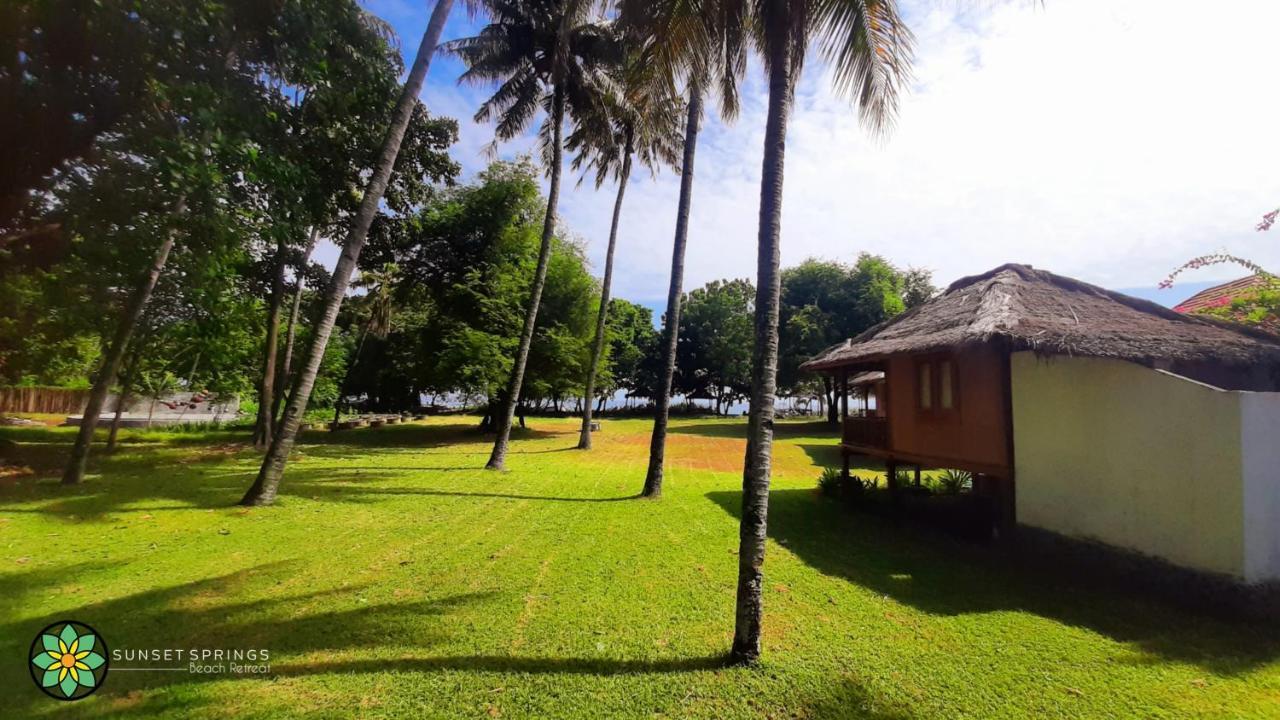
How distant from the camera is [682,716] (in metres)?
3.35

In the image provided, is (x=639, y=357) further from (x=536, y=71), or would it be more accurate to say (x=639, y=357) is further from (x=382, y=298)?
(x=536, y=71)

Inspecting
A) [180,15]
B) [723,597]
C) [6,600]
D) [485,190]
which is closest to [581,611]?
[723,597]

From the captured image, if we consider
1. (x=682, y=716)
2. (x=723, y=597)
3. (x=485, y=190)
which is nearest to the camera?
(x=682, y=716)

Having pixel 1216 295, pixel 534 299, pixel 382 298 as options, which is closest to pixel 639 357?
pixel 382 298

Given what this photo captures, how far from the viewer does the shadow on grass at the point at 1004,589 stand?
4.80 metres

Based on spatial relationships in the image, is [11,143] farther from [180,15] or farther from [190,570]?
[190,570]

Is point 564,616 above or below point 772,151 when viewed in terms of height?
below

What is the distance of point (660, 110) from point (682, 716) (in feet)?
23.3

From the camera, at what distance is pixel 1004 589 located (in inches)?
245

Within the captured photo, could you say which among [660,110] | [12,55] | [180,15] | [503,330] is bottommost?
[503,330]

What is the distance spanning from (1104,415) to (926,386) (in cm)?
321

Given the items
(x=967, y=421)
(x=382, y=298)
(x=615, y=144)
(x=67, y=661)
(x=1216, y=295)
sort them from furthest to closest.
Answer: (x=382, y=298) → (x=615, y=144) → (x=1216, y=295) → (x=967, y=421) → (x=67, y=661)

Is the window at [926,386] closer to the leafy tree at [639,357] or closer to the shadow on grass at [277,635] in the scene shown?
the shadow on grass at [277,635]

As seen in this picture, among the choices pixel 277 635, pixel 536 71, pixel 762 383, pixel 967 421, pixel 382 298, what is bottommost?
pixel 277 635
